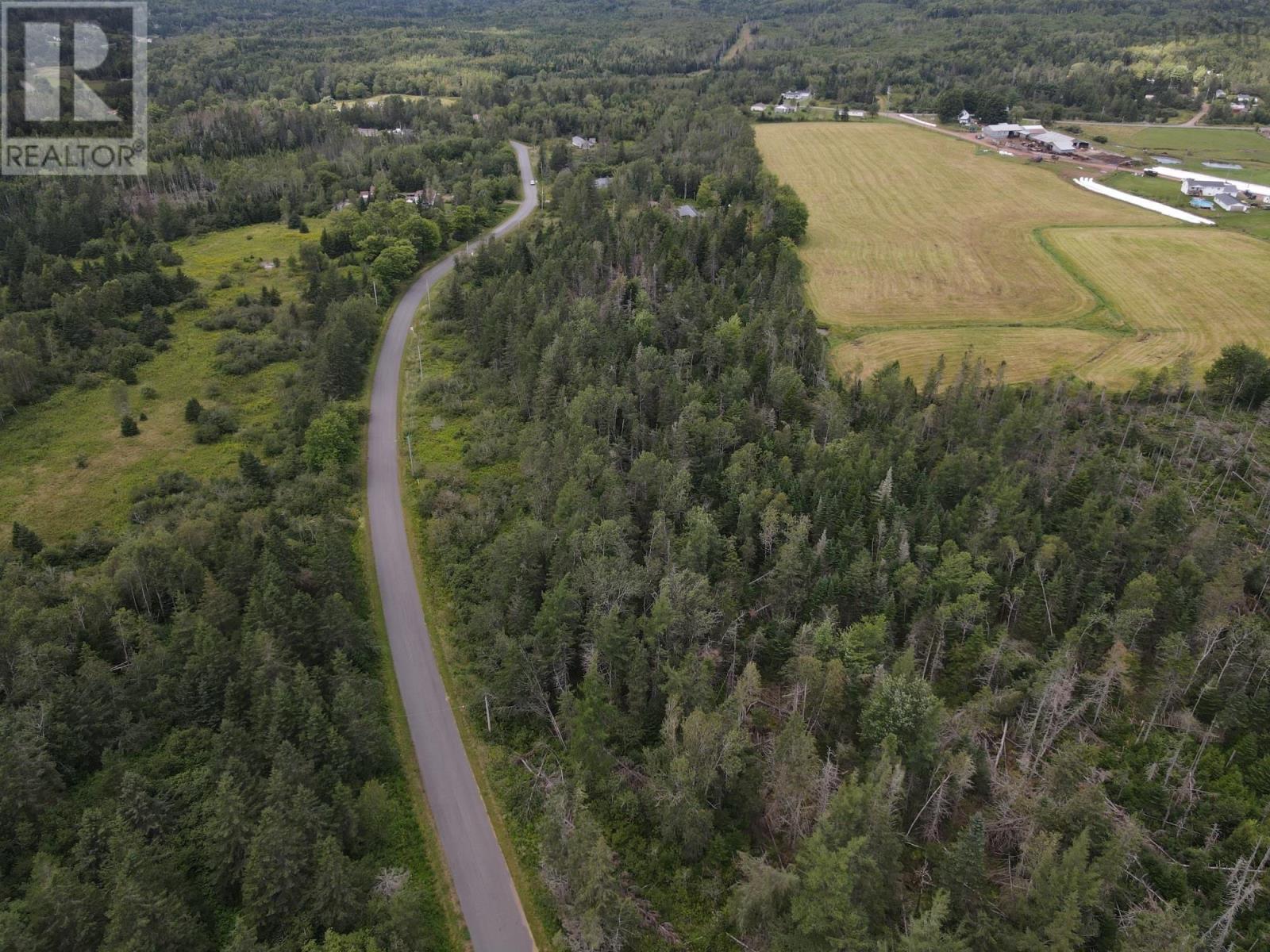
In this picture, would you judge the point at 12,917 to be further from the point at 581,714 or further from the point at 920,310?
the point at 920,310

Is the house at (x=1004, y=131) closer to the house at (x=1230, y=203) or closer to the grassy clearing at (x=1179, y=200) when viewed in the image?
the grassy clearing at (x=1179, y=200)

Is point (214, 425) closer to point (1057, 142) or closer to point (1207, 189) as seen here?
point (1207, 189)

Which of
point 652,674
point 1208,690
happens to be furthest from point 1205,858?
point 652,674

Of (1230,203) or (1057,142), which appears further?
(1057,142)

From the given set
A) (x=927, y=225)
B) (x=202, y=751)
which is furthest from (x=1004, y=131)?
(x=202, y=751)

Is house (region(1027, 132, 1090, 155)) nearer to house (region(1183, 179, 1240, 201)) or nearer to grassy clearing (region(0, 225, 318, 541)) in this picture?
house (region(1183, 179, 1240, 201))

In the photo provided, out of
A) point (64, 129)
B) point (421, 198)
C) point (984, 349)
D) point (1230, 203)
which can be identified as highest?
point (1230, 203)

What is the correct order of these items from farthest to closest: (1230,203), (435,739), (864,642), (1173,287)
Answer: (1230,203), (1173,287), (435,739), (864,642)

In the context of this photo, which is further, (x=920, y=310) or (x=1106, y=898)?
(x=920, y=310)
